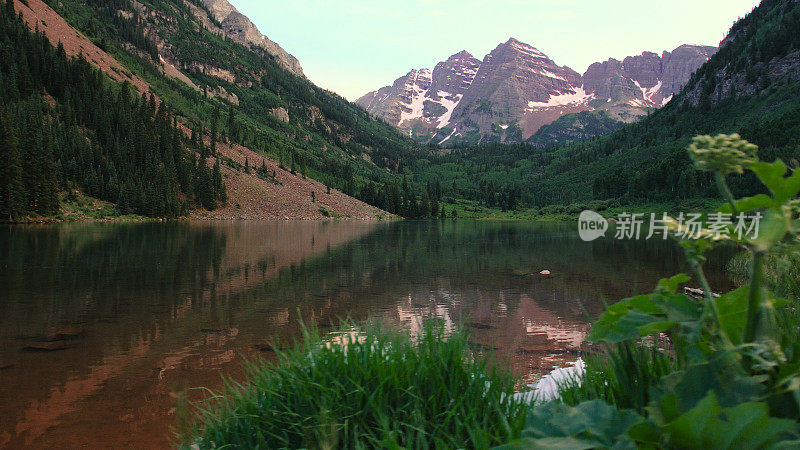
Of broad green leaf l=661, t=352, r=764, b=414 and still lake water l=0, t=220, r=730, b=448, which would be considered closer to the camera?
broad green leaf l=661, t=352, r=764, b=414

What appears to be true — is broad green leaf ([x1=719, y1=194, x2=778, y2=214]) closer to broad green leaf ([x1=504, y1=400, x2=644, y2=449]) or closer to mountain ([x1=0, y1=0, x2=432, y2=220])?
broad green leaf ([x1=504, y1=400, x2=644, y2=449])

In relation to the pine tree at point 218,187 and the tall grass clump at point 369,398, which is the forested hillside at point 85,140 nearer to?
the pine tree at point 218,187

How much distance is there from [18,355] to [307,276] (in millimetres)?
13705

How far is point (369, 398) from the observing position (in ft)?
10.9

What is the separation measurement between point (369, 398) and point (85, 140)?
113316 mm

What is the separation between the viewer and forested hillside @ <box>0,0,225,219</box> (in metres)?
70.2

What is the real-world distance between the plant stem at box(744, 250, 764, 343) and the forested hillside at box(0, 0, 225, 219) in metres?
82.2

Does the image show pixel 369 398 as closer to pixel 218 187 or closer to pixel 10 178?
pixel 10 178

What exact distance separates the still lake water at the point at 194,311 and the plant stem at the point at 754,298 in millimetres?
1222

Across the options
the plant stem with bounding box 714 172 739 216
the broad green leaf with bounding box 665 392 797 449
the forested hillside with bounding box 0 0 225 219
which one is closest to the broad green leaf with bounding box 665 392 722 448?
the broad green leaf with bounding box 665 392 797 449

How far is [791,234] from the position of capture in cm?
162


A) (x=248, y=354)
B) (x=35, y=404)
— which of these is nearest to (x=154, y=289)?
(x=248, y=354)

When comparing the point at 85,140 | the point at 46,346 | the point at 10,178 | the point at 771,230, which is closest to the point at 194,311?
the point at 46,346

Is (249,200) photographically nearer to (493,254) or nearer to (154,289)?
(493,254)
